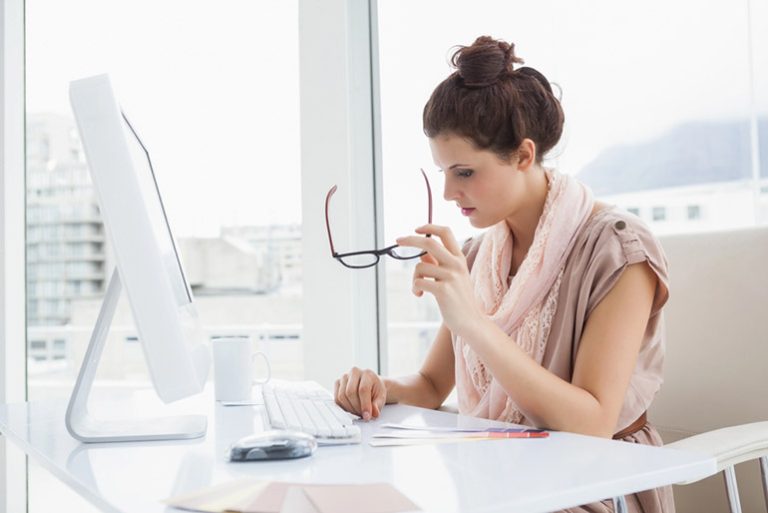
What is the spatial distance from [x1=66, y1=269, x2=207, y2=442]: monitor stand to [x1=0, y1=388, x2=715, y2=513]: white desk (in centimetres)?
2

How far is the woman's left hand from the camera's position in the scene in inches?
44.0

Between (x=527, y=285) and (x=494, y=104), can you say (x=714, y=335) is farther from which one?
(x=494, y=104)

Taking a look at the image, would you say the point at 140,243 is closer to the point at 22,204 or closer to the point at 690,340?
the point at 690,340

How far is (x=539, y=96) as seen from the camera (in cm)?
144

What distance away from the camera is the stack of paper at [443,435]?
0.96 m

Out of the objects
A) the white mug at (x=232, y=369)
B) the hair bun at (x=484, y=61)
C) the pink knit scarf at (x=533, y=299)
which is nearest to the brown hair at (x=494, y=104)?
the hair bun at (x=484, y=61)

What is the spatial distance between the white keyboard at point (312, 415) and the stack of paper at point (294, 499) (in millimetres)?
232

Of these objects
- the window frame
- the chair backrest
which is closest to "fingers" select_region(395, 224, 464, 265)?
the chair backrest

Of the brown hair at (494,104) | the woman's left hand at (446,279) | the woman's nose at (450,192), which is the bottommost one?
the woman's left hand at (446,279)

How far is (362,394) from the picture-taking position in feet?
4.01

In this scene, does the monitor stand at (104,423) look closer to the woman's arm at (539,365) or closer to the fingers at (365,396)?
the fingers at (365,396)

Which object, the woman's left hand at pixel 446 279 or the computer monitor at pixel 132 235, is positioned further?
the woman's left hand at pixel 446 279

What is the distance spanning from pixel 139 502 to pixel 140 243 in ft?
0.87

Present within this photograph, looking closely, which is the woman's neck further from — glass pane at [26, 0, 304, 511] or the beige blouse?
glass pane at [26, 0, 304, 511]
